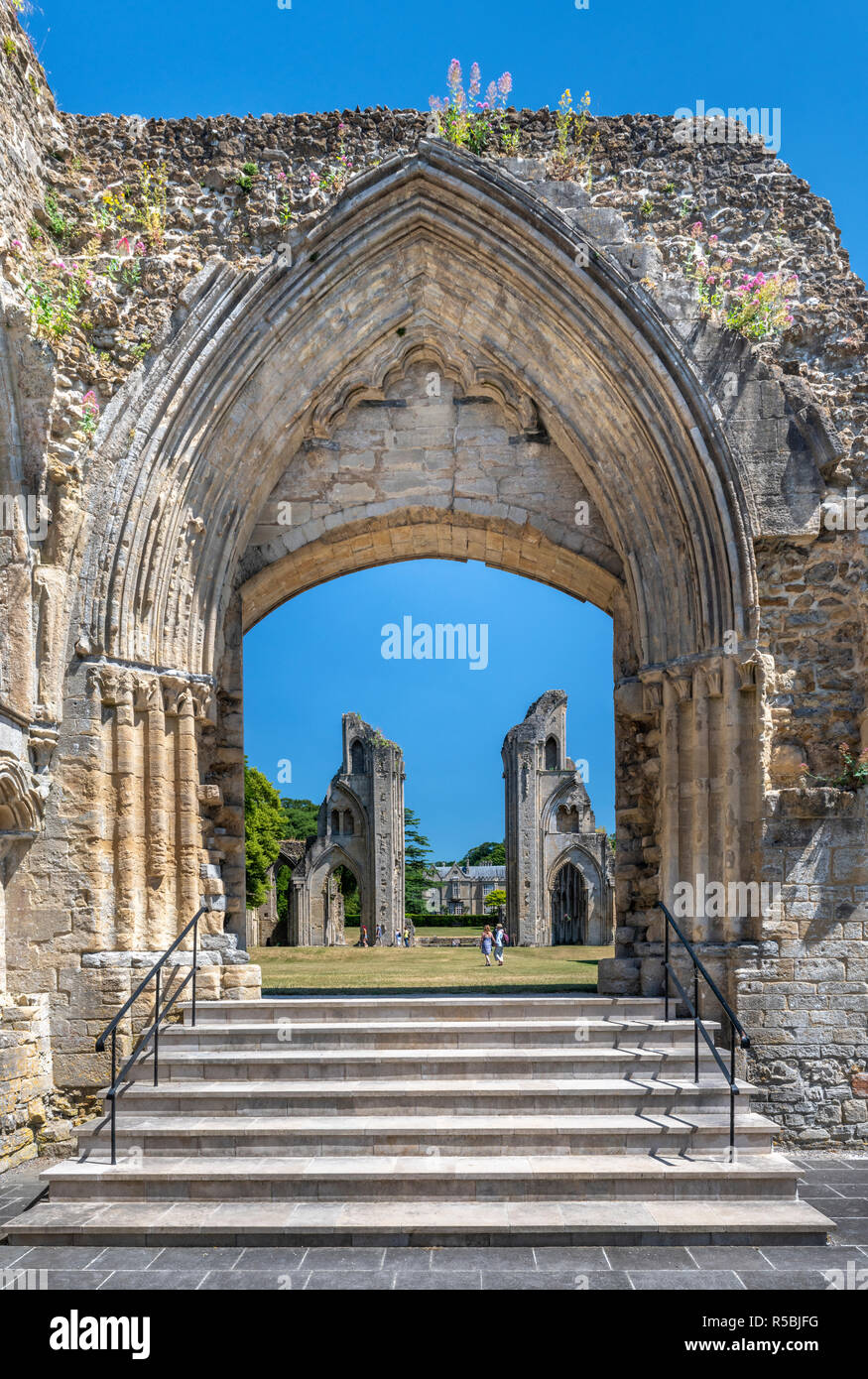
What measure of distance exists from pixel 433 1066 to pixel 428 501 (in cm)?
459

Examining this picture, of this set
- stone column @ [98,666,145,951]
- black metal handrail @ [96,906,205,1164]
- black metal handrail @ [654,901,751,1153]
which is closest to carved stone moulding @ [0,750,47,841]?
stone column @ [98,666,145,951]

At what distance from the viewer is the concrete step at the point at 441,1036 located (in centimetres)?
704

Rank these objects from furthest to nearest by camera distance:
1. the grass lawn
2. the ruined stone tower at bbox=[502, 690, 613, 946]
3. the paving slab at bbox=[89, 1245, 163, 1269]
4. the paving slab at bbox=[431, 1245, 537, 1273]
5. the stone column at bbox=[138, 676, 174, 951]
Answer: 1. the ruined stone tower at bbox=[502, 690, 613, 946]
2. the grass lawn
3. the stone column at bbox=[138, 676, 174, 951]
4. the paving slab at bbox=[89, 1245, 163, 1269]
5. the paving slab at bbox=[431, 1245, 537, 1273]

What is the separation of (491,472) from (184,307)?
2.79 metres

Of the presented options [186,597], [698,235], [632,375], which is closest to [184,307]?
[186,597]

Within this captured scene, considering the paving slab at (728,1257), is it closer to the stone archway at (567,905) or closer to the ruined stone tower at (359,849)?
the ruined stone tower at (359,849)

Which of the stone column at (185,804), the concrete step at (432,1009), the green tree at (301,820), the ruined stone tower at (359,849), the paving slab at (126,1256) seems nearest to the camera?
the paving slab at (126,1256)

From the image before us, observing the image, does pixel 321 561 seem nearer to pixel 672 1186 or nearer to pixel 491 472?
pixel 491 472

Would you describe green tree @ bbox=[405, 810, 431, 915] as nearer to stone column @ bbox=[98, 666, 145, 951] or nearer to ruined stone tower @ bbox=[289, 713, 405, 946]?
ruined stone tower @ bbox=[289, 713, 405, 946]

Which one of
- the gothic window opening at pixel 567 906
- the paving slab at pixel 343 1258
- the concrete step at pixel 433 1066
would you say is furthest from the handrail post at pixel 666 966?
the gothic window opening at pixel 567 906

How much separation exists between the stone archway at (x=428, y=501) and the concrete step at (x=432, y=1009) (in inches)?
20.2

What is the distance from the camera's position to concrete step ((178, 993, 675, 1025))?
7.44 metres

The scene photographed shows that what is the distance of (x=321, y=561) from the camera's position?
9625 mm

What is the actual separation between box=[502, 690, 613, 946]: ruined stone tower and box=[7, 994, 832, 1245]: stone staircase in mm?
24578
